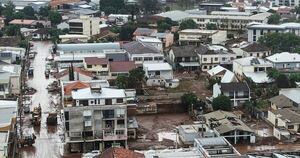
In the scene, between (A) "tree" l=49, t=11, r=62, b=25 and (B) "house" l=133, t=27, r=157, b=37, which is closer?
(B) "house" l=133, t=27, r=157, b=37

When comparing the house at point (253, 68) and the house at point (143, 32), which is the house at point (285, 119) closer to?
the house at point (253, 68)

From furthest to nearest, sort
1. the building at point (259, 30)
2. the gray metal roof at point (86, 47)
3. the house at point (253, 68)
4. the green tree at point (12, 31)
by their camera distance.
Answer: the green tree at point (12, 31)
the building at point (259, 30)
the gray metal roof at point (86, 47)
the house at point (253, 68)

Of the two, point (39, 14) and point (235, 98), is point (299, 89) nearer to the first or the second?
point (235, 98)

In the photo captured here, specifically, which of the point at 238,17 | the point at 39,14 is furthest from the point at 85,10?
the point at 238,17

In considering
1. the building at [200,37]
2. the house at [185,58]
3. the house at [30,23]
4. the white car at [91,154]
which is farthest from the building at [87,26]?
the white car at [91,154]

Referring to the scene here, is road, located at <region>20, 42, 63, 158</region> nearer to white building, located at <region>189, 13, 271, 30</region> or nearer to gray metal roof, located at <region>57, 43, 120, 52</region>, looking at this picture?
gray metal roof, located at <region>57, 43, 120, 52</region>

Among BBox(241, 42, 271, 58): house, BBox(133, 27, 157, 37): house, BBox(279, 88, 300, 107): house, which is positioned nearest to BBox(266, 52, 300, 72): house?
BBox(241, 42, 271, 58): house

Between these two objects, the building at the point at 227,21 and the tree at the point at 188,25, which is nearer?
the tree at the point at 188,25
